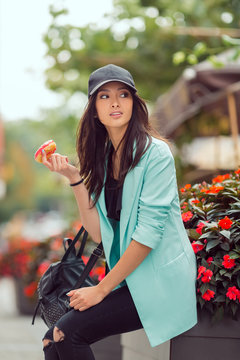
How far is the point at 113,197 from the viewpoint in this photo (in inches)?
113

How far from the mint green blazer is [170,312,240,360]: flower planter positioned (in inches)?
6.1

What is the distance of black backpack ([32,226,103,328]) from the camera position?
2.83 meters

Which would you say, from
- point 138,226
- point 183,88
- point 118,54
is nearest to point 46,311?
point 138,226

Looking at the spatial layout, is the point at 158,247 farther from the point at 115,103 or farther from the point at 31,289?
the point at 31,289

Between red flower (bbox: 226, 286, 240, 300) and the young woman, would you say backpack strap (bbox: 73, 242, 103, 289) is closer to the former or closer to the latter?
the young woman

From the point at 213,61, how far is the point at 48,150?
3553mm

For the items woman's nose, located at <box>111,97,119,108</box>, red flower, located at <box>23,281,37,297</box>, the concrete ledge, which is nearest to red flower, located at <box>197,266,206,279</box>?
the concrete ledge

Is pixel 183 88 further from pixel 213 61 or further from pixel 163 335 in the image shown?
pixel 163 335

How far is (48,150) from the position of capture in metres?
2.79

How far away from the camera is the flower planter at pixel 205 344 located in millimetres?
2818

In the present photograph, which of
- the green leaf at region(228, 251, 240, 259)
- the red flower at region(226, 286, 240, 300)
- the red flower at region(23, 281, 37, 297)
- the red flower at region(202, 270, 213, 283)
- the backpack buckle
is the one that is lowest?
the red flower at region(23, 281, 37, 297)

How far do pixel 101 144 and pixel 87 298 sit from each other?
831 mm

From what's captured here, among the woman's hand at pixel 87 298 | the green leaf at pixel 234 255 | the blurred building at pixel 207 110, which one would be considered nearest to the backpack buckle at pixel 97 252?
the woman's hand at pixel 87 298

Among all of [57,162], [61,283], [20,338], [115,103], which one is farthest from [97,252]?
[20,338]
